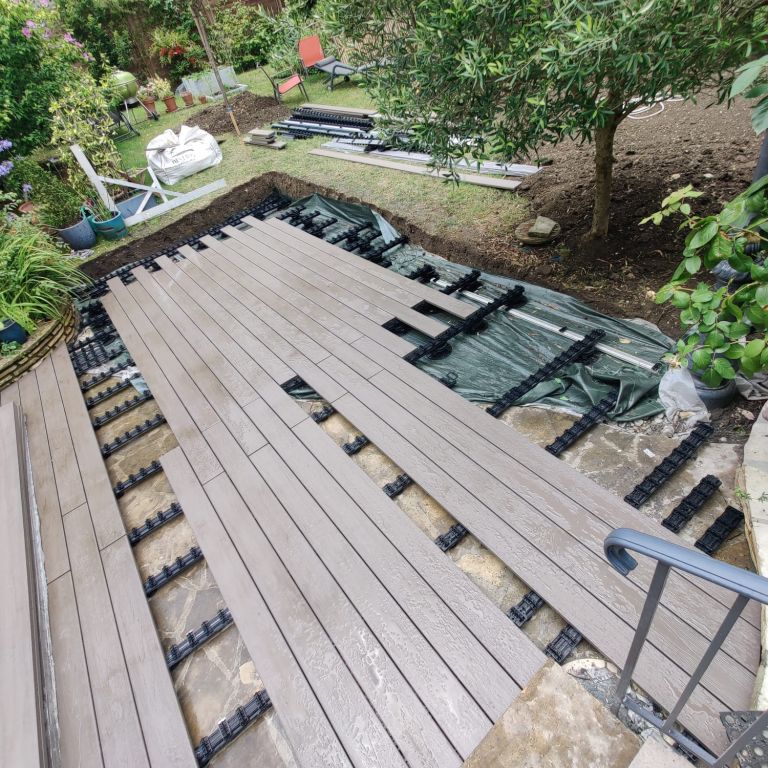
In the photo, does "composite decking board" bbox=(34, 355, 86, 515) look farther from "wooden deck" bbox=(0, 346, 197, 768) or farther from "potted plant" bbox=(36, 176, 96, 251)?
"potted plant" bbox=(36, 176, 96, 251)

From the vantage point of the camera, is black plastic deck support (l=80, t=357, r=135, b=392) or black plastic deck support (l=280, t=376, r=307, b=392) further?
black plastic deck support (l=80, t=357, r=135, b=392)

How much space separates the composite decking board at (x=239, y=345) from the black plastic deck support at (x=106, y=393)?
722 mm

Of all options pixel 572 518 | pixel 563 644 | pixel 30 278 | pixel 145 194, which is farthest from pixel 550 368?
pixel 145 194

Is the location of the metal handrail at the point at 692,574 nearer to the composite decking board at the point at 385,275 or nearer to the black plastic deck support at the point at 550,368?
the black plastic deck support at the point at 550,368

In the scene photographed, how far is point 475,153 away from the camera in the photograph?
9.86 feet

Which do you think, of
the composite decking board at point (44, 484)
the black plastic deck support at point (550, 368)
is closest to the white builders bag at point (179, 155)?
the composite decking board at point (44, 484)

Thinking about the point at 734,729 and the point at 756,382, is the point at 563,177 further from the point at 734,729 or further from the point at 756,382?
the point at 734,729

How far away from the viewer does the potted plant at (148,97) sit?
11.5 metres

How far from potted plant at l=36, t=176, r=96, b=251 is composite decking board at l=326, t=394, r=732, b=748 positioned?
4973mm

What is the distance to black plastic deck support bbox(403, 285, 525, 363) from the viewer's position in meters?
3.18

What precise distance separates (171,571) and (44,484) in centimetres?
125

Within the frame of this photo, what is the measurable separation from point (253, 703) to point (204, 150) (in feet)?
25.1

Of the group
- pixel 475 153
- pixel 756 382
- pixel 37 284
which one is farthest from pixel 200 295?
pixel 756 382

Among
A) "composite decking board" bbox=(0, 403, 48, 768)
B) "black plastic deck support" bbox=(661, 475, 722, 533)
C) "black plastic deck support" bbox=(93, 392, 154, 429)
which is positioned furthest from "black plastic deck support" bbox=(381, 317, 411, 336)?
"composite decking board" bbox=(0, 403, 48, 768)
